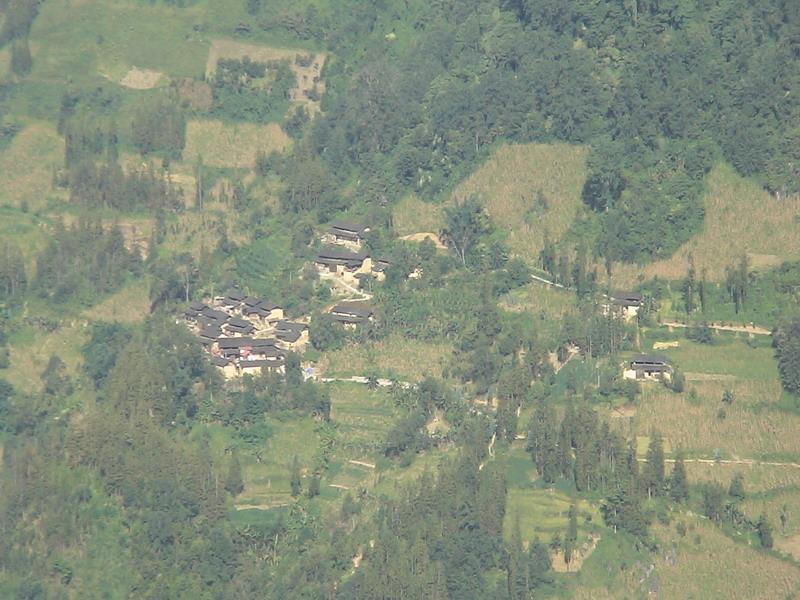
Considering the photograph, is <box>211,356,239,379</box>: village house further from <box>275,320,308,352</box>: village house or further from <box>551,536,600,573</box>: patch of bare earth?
<box>551,536,600,573</box>: patch of bare earth

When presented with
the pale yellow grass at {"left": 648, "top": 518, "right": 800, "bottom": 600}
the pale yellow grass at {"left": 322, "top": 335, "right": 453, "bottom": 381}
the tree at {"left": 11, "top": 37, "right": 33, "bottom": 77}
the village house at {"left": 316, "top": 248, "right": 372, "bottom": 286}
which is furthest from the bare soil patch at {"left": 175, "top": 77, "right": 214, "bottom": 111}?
the pale yellow grass at {"left": 648, "top": 518, "right": 800, "bottom": 600}

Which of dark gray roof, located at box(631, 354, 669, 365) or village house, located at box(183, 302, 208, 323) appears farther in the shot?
village house, located at box(183, 302, 208, 323)

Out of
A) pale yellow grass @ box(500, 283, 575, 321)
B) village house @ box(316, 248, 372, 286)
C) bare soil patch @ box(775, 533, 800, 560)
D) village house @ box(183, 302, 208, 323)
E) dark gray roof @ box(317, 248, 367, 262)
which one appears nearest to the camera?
bare soil patch @ box(775, 533, 800, 560)

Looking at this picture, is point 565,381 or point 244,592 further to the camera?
point 565,381

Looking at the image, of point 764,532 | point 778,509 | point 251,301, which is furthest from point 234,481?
point 778,509

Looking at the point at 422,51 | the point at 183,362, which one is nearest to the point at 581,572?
the point at 183,362

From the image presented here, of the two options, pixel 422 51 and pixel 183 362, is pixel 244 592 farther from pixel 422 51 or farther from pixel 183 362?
pixel 422 51

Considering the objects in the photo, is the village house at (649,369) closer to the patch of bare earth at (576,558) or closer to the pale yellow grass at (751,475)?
the pale yellow grass at (751,475)
